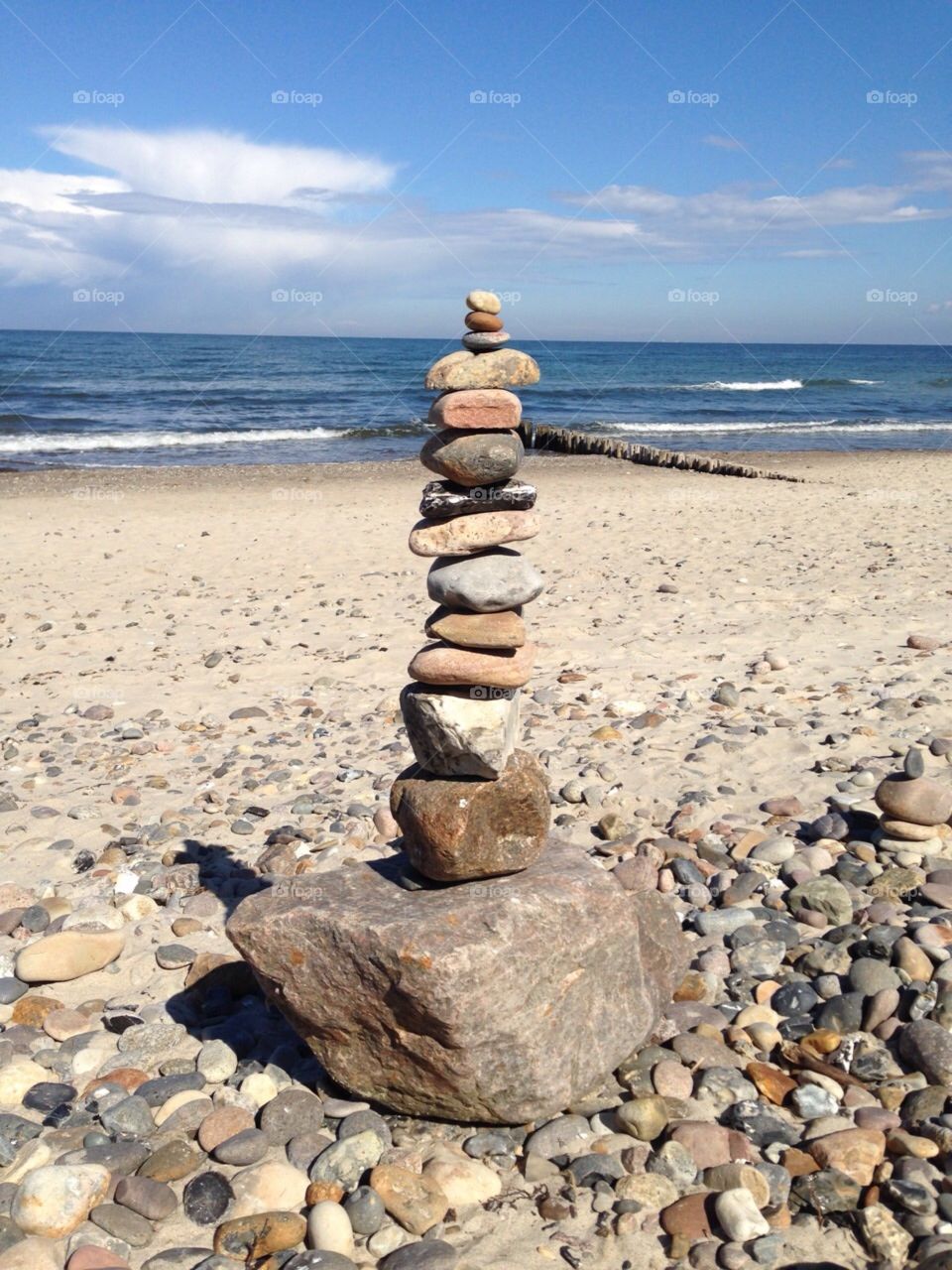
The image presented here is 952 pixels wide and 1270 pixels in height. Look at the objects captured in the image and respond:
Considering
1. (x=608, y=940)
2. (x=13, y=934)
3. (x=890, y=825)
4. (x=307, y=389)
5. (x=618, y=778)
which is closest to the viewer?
(x=608, y=940)

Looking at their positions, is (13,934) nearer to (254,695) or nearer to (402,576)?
(254,695)

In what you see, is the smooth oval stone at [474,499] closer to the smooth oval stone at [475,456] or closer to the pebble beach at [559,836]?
the smooth oval stone at [475,456]

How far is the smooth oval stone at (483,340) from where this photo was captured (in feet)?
14.9

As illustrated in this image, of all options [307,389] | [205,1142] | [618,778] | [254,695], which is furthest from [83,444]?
[205,1142]

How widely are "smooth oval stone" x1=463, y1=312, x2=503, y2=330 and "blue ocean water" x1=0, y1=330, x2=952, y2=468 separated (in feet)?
83.1

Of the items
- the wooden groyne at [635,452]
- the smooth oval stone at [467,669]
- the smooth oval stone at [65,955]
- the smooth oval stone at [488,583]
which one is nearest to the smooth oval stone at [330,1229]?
the smooth oval stone at [467,669]

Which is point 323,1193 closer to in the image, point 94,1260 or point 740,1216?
point 94,1260

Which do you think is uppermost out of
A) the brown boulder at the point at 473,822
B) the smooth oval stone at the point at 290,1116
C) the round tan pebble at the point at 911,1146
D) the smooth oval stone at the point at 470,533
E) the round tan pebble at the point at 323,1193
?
the smooth oval stone at the point at 470,533

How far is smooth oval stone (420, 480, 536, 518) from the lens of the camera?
450 centimetres

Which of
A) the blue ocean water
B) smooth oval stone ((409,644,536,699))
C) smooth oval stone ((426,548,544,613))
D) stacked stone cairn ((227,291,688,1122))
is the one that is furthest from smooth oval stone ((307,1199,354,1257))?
the blue ocean water

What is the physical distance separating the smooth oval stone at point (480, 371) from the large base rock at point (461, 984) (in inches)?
80.5

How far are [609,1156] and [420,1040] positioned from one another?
30.6 inches

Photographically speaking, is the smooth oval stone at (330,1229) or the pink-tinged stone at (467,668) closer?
the smooth oval stone at (330,1229)

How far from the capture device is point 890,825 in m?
5.98
